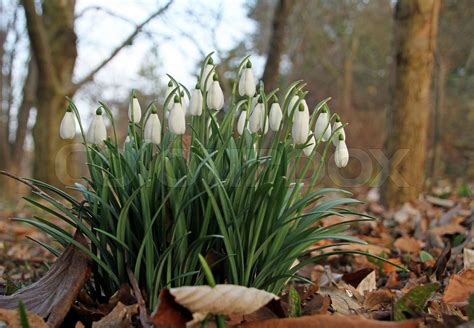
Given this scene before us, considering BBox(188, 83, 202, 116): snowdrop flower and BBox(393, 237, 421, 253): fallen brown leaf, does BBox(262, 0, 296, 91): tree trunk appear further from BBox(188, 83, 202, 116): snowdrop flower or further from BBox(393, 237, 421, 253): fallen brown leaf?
BBox(188, 83, 202, 116): snowdrop flower

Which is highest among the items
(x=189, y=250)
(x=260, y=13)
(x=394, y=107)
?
(x=260, y=13)

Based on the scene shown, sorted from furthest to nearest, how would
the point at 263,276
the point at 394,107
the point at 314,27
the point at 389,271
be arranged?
the point at 314,27 → the point at 394,107 → the point at 389,271 → the point at 263,276

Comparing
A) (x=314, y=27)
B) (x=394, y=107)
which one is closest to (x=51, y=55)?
(x=394, y=107)

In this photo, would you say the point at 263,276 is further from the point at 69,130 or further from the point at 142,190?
the point at 69,130

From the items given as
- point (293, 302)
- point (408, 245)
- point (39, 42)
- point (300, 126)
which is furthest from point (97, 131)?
point (39, 42)

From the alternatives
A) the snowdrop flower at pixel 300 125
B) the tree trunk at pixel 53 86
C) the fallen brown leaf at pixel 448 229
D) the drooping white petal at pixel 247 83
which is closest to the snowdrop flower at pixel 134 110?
the drooping white petal at pixel 247 83

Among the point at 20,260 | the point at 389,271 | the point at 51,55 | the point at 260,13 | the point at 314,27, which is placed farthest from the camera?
the point at 314,27

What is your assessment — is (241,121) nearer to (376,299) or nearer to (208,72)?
(208,72)
